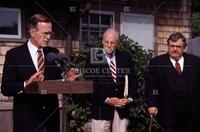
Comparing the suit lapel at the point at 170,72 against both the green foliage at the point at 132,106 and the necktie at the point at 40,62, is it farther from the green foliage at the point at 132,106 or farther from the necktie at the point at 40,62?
the necktie at the point at 40,62

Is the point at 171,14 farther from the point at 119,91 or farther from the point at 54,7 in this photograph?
the point at 119,91

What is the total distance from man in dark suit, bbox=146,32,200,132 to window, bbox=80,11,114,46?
12.6ft

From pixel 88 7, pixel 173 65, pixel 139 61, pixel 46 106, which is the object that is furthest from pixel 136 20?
pixel 46 106

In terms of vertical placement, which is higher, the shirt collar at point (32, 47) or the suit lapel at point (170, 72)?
the shirt collar at point (32, 47)

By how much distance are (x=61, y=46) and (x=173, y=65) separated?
3.73 meters

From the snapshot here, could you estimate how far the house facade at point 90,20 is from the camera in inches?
347

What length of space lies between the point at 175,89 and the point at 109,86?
2.51ft

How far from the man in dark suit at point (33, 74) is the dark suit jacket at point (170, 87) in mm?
1887

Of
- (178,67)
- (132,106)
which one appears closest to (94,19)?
(132,106)

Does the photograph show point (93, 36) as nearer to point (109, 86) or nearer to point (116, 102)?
point (109, 86)

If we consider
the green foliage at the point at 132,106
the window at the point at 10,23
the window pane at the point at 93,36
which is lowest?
the green foliage at the point at 132,106

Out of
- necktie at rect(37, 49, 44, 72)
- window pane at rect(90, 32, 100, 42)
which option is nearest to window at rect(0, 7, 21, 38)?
window pane at rect(90, 32, 100, 42)

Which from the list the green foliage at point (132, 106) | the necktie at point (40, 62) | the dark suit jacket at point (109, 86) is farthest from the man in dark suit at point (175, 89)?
the necktie at point (40, 62)

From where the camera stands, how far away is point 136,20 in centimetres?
1079
